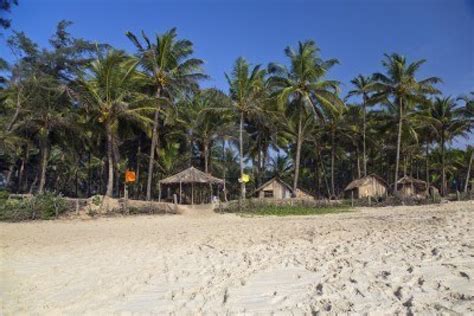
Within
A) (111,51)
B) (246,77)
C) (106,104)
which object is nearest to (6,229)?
(106,104)

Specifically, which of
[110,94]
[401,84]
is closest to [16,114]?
[110,94]

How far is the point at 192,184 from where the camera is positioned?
3416 centimetres

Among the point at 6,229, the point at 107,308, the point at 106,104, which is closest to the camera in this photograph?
the point at 107,308

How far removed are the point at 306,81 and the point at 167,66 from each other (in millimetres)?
9294

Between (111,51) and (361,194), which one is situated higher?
(111,51)

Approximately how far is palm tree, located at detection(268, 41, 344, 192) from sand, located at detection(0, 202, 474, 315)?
71.9 ft

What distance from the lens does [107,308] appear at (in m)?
6.11

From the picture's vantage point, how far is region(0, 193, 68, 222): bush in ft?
64.2

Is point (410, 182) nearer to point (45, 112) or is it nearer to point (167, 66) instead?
point (167, 66)

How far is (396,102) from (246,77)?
12196 mm

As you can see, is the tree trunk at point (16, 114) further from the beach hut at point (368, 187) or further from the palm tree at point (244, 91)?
the beach hut at point (368, 187)

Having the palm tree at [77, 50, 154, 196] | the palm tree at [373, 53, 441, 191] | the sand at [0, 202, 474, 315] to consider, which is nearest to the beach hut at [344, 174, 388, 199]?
the palm tree at [373, 53, 441, 191]

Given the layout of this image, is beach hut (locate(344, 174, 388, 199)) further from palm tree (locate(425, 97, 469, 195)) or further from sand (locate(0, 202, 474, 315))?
sand (locate(0, 202, 474, 315))

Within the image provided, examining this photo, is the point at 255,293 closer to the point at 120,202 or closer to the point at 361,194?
the point at 120,202
